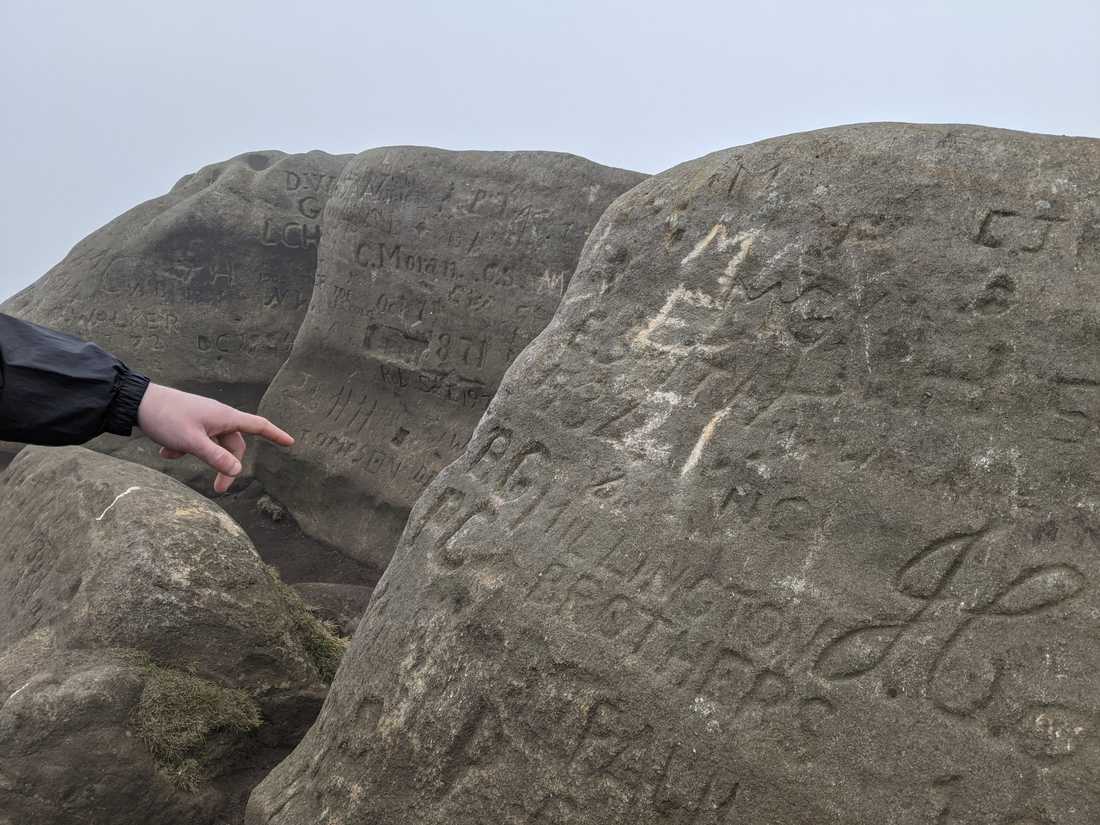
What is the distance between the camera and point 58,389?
2.40 m

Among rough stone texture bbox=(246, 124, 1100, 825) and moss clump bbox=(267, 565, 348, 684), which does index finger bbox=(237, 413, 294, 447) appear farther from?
moss clump bbox=(267, 565, 348, 684)

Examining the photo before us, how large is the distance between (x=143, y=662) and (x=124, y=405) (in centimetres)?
143

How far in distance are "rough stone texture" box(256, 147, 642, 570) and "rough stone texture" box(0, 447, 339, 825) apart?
215cm

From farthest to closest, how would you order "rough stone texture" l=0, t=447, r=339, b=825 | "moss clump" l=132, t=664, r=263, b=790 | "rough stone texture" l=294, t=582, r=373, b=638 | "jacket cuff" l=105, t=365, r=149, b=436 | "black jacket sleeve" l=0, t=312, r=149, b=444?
"rough stone texture" l=294, t=582, r=373, b=638 → "moss clump" l=132, t=664, r=263, b=790 → "rough stone texture" l=0, t=447, r=339, b=825 → "jacket cuff" l=105, t=365, r=149, b=436 → "black jacket sleeve" l=0, t=312, r=149, b=444

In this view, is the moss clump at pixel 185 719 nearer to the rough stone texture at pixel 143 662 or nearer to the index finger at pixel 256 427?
the rough stone texture at pixel 143 662

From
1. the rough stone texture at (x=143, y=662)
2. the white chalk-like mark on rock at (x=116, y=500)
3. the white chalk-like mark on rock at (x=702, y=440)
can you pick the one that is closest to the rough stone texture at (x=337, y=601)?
the rough stone texture at (x=143, y=662)

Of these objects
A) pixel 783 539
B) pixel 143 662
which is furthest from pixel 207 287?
pixel 783 539

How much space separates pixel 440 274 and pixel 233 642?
3023mm

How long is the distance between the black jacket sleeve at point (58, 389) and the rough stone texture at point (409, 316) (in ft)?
11.9

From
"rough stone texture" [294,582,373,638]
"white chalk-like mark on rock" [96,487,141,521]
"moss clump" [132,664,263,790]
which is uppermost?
"white chalk-like mark on rock" [96,487,141,521]

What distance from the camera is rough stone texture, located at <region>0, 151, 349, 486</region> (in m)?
7.64

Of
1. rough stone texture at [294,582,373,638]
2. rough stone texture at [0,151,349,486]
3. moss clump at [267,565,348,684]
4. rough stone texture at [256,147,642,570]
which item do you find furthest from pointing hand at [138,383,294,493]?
rough stone texture at [0,151,349,486]

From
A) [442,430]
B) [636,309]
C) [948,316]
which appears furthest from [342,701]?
[442,430]

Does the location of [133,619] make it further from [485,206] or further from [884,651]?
[485,206]
